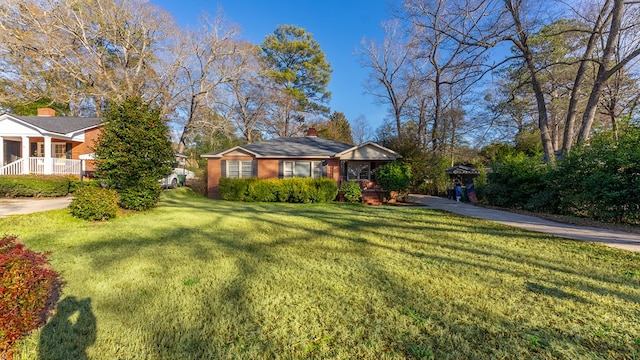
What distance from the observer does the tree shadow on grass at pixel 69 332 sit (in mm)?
2268

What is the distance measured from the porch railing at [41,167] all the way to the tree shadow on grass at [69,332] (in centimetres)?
1714

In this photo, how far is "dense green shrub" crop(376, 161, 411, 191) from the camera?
1453 cm

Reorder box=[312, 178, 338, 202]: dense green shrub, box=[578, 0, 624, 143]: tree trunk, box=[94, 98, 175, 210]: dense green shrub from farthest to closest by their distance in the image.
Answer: box=[312, 178, 338, 202]: dense green shrub
box=[578, 0, 624, 143]: tree trunk
box=[94, 98, 175, 210]: dense green shrub

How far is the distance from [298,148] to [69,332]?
15750 mm

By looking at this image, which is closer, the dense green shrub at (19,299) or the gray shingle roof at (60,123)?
the dense green shrub at (19,299)

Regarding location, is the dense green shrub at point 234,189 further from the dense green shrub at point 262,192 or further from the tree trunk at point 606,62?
the tree trunk at point 606,62

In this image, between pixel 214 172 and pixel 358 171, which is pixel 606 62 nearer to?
pixel 358 171

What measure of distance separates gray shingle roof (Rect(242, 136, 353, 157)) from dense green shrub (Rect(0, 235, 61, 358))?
45.8 feet

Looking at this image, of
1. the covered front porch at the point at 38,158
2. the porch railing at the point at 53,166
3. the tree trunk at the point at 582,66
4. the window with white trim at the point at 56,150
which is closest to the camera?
the tree trunk at the point at 582,66

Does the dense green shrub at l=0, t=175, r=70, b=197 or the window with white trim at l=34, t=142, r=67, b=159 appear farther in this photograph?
the window with white trim at l=34, t=142, r=67, b=159

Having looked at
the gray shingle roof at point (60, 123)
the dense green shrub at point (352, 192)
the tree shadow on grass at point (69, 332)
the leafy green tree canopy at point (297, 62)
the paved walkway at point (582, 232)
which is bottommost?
the tree shadow on grass at point (69, 332)

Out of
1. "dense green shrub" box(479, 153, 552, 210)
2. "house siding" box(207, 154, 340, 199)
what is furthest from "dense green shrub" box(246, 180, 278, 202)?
"dense green shrub" box(479, 153, 552, 210)

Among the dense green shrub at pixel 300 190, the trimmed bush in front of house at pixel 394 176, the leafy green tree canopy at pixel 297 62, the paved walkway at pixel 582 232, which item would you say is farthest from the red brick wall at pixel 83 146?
the paved walkway at pixel 582 232

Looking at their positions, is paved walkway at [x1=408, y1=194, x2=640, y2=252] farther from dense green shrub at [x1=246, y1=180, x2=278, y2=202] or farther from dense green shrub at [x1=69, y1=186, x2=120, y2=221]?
dense green shrub at [x1=69, y1=186, x2=120, y2=221]
